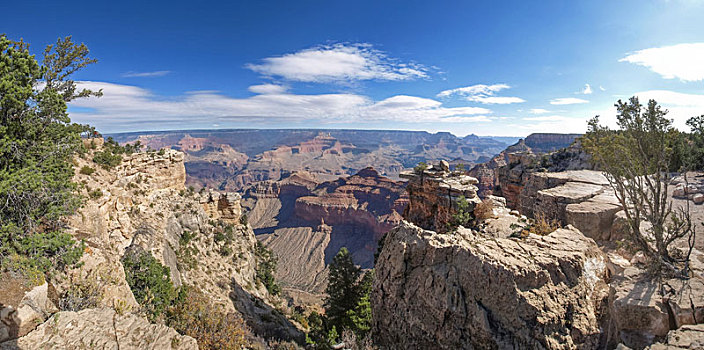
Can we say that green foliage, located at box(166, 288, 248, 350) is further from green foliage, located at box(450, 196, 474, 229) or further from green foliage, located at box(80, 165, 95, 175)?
green foliage, located at box(450, 196, 474, 229)

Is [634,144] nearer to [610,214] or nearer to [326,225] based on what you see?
[610,214]

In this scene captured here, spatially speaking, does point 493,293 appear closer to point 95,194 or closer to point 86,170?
point 95,194

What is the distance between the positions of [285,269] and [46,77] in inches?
2687

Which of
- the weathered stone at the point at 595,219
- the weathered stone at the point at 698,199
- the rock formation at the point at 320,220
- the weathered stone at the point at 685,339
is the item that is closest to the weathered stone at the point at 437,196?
the weathered stone at the point at 595,219

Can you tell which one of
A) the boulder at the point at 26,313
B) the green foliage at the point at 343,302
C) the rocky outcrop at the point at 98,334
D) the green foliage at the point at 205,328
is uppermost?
the boulder at the point at 26,313

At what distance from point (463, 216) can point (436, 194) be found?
590 cm

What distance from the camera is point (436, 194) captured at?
78.4ft

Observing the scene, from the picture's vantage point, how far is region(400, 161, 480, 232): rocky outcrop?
869 inches

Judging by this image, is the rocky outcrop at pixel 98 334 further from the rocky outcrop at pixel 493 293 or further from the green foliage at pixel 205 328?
the rocky outcrop at pixel 493 293

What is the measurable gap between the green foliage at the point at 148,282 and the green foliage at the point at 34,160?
4.26 m

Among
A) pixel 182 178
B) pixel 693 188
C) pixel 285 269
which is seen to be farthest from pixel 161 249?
pixel 285 269

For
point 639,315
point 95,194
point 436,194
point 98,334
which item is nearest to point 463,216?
point 436,194

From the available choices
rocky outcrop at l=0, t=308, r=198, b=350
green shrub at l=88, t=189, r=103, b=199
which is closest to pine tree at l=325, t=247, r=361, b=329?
rocky outcrop at l=0, t=308, r=198, b=350

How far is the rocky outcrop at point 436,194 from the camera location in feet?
72.4
